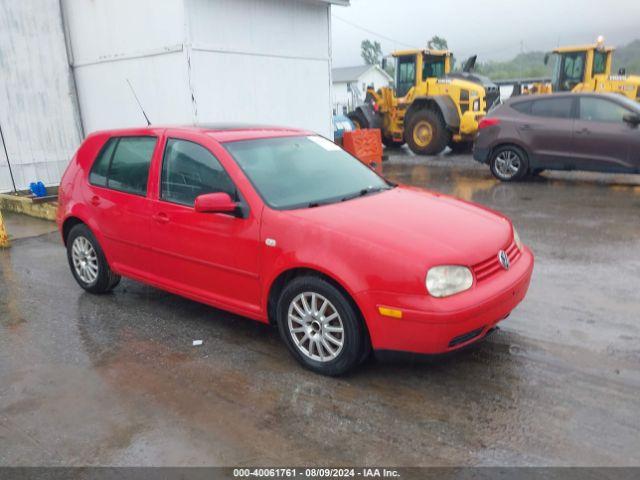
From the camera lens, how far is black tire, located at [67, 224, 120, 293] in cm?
504

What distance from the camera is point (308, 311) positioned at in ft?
11.6

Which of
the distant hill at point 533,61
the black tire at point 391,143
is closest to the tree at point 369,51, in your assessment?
the distant hill at point 533,61

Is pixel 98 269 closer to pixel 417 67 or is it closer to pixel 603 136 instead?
pixel 603 136

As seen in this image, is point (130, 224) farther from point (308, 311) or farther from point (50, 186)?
point (50, 186)

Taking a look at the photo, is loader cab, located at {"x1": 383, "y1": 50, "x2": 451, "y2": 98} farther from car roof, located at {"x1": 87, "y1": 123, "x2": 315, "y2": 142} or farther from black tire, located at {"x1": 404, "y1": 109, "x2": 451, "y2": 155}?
car roof, located at {"x1": 87, "y1": 123, "x2": 315, "y2": 142}

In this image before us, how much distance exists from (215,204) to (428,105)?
42.5 ft

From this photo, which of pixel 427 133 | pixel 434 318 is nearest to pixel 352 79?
pixel 427 133

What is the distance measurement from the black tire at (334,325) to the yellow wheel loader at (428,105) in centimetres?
1239

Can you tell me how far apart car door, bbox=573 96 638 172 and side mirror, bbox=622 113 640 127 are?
0.06 meters

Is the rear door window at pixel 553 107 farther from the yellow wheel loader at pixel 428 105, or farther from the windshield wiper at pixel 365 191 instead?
the windshield wiper at pixel 365 191

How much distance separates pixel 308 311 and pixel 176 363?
3.56ft

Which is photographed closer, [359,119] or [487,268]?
[487,268]

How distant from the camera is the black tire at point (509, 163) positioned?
1043 cm

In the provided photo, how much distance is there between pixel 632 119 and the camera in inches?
361
